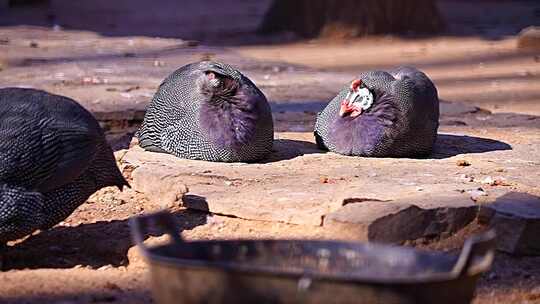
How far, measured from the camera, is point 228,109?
19.0ft

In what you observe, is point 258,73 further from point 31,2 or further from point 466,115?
point 31,2

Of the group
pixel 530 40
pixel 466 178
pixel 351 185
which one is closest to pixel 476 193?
pixel 466 178

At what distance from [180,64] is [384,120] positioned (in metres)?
5.14

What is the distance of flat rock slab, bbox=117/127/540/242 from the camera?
4.64 metres

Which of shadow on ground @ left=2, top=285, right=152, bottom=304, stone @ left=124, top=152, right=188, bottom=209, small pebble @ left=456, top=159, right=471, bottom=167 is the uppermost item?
shadow on ground @ left=2, top=285, right=152, bottom=304

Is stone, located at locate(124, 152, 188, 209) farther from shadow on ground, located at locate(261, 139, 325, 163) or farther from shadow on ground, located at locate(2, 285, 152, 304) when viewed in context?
shadow on ground, located at locate(2, 285, 152, 304)

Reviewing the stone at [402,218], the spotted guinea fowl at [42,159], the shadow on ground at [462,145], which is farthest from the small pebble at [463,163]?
the spotted guinea fowl at [42,159]

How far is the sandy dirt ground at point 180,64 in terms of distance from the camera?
175 inches

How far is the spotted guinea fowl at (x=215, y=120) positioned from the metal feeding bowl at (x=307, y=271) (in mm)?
2646

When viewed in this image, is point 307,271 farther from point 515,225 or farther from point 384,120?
point 384,120

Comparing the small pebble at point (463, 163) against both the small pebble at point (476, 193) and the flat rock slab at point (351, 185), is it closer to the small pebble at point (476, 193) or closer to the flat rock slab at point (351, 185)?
the flat rock slab at point (351, 185)

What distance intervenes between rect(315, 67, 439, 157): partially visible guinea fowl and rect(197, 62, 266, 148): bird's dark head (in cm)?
49

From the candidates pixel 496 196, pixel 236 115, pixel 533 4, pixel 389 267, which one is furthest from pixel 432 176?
pixel 533 4

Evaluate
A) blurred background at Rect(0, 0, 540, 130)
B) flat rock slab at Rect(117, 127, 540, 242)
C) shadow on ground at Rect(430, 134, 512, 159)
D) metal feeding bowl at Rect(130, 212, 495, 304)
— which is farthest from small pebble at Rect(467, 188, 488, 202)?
blurred background at Rect(0, 0, 540, 130)
